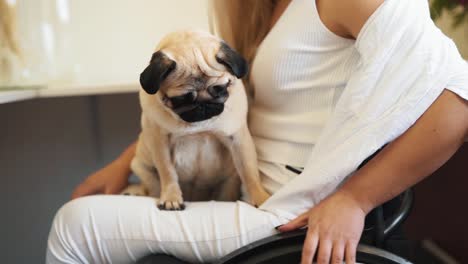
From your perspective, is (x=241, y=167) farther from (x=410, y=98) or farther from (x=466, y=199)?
(x=466, y=199)

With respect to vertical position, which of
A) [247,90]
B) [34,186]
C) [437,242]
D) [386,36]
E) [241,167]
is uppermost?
[386,36]

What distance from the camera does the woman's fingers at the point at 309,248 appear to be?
0.57 m

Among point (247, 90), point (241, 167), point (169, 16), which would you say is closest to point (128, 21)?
point (169, 16)

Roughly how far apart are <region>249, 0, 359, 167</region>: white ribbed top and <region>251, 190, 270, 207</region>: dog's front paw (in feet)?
0.19

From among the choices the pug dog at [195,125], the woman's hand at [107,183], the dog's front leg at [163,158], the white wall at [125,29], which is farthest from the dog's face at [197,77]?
the white wall at [125,29]

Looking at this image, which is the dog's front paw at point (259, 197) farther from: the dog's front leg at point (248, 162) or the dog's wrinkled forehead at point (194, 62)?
the dog's wrinkled forehead at point (194, 62)

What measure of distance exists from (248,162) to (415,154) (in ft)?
1.02

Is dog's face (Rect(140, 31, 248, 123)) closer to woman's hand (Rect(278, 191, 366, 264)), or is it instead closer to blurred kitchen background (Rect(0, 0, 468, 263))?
woman's hand (Rect(278, 191, 366, 264))

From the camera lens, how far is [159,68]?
71 cm

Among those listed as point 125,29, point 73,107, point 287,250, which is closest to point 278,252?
point 287,250

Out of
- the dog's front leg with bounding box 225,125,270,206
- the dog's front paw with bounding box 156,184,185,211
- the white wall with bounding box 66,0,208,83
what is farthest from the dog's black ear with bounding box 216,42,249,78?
the white wall with bounding box 66,0,208,83

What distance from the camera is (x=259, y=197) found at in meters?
0.80

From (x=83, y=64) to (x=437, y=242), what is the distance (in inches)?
47.3

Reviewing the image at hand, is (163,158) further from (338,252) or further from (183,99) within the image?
(338,252)
